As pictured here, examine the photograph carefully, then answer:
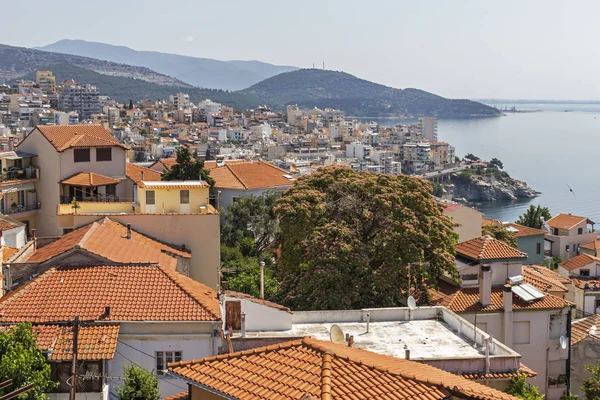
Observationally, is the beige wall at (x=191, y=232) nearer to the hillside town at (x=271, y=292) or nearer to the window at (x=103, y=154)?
the hillside town at (x=271, y=292)

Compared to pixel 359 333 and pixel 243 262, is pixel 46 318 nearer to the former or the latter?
pixel 359 333

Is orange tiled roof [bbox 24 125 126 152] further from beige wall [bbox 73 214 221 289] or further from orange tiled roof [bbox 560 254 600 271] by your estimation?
orange tiled roof [bbox 560 254 600 271]

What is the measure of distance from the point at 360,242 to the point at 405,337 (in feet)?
18.5

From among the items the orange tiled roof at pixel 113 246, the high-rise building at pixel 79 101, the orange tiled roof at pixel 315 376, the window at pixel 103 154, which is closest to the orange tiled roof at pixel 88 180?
the window at pixel 103 154

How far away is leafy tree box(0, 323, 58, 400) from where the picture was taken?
947 cm

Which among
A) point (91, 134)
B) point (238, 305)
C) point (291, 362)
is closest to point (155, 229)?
point (238, 305)

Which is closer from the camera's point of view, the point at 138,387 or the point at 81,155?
the point at 138,387

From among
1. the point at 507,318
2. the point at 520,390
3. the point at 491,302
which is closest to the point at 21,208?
the point at 491,302

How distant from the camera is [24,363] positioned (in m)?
9.62

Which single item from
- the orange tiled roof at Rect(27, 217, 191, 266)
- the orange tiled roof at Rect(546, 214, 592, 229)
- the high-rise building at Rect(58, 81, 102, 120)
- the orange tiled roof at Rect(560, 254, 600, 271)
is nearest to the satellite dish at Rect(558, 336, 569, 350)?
the orange tiled roof at Rect(27, 217, 191, 266)

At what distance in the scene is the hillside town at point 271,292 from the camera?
24.5ft

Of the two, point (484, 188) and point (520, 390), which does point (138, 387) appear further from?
point (484, 188)

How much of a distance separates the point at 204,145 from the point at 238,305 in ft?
316

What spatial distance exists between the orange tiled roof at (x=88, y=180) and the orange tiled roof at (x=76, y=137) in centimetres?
106
